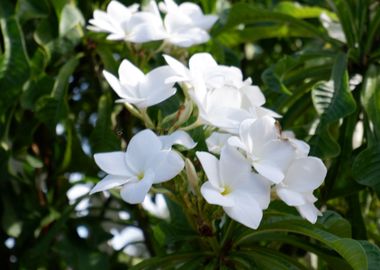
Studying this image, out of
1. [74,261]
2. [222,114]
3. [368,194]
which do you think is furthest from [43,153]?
[222,114]

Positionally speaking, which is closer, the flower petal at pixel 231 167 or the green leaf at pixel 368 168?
the flower petal at pixel 231 167

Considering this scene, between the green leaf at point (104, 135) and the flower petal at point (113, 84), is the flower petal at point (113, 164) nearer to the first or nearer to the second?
the flower petal at point (113, 84)

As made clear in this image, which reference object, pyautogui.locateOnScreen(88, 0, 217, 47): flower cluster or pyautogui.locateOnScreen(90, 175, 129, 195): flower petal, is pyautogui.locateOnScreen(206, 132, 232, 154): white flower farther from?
pyautogui.locateOnScreen(88, 0, 217, 47): flower cluster

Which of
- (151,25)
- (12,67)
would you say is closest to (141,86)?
(151,25)

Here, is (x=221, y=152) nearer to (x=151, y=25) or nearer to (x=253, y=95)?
(x=253, y=95)

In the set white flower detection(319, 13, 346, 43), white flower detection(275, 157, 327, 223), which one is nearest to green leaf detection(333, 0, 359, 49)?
white flower detection(319, 13, 346, 43)

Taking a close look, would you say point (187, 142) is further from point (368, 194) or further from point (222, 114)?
point (368, 194)

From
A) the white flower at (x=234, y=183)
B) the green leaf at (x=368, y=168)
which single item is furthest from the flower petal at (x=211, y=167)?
the green leaf at (x=368, y=168)
